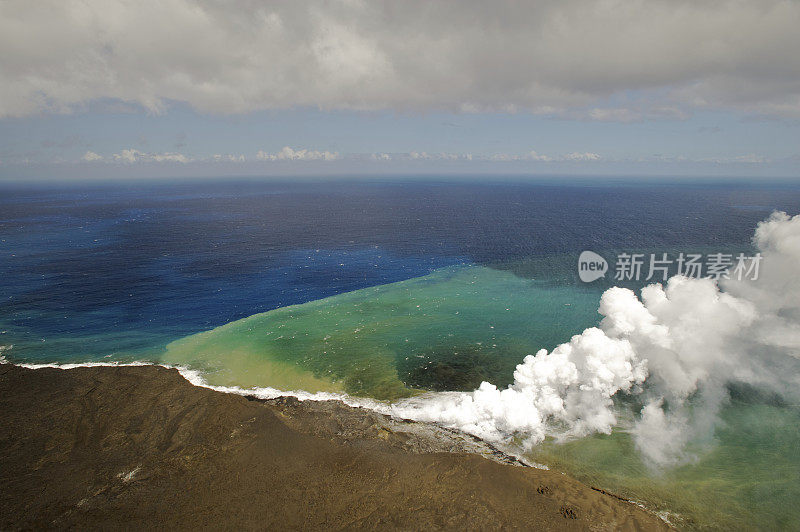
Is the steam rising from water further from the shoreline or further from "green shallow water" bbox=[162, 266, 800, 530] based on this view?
the shoreline

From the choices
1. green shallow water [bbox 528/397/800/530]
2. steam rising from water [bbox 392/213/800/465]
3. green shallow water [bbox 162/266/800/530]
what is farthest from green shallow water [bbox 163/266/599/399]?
green shallow water [bbox 528/397/800/530]

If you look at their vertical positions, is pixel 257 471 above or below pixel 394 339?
below

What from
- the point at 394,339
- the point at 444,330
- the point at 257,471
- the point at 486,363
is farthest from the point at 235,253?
the point at 257,471

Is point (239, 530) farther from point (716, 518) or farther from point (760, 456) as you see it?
point (760, 456)

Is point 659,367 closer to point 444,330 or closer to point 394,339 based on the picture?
point 444,330

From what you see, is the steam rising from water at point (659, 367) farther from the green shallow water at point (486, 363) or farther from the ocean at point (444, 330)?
the green shallow water at point (486, 363)

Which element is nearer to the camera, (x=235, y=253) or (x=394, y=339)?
(x=394, y=339)

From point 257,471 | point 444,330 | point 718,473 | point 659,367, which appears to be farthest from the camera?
point 444,330
